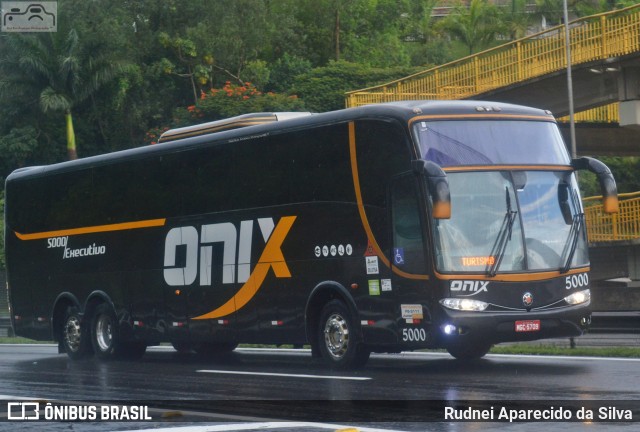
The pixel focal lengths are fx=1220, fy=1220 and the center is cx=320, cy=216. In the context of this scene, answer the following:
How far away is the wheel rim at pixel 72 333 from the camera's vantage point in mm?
22141

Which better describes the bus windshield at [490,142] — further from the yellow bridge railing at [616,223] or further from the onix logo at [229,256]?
the yellow bridge railing at [616,223]

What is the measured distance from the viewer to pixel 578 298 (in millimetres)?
15914

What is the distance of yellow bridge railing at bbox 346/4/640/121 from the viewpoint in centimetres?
3319

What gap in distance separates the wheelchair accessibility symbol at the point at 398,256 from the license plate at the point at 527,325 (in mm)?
1674

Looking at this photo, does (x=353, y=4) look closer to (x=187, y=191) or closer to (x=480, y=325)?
(x=187, y=191)

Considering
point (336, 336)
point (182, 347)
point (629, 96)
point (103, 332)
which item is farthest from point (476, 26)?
point (336, 336)

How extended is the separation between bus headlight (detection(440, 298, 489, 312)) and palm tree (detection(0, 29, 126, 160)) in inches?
1484

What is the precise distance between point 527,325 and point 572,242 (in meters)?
1.39

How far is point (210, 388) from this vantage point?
561 inches

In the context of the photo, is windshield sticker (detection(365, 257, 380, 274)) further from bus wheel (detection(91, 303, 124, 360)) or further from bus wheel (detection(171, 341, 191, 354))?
bus wheel (detection(171, 341, 191, 354))

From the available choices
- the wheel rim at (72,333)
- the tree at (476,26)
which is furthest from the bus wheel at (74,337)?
the tree at (476,26)

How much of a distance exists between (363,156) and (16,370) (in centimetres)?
649

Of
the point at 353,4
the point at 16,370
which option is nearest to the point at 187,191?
the point at 16,370

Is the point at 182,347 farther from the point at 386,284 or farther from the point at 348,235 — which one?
the point at 386,284
